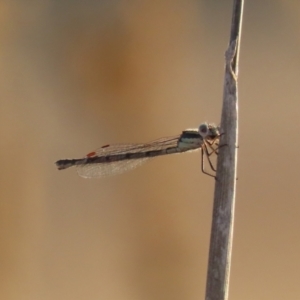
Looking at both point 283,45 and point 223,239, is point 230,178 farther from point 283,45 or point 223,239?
point 283,45

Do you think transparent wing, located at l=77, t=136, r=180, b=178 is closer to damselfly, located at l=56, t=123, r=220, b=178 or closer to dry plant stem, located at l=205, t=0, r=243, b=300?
damselfly, located at l=56, t=123, r=220, b=178

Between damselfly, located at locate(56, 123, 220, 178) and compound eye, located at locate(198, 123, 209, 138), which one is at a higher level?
compound eye, located at locate(198, 123, 209, 138)

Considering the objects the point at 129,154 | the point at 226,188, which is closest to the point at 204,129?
the point at 226,188

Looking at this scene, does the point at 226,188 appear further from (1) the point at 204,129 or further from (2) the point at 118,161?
(2) the point at 118,161

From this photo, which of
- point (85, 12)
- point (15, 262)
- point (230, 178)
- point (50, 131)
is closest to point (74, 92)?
point (50, 131)

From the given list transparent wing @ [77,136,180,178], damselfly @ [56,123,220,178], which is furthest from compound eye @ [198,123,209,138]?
transparent wing @ [77,136,180,178]

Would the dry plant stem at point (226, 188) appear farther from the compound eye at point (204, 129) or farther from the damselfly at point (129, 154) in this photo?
the damselfly at point (129, 154)
